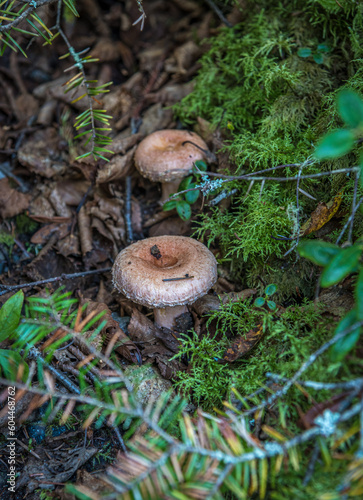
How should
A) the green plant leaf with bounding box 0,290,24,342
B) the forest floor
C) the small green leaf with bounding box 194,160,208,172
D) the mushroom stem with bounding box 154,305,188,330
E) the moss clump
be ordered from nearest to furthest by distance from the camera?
the green plant leaf with bounding box 0,290,24,342 < the forest floor < the moss clump < the mushroom stem with bounding box 154,305,188,330 < the small green leaf with bounding box 194,160,208,172

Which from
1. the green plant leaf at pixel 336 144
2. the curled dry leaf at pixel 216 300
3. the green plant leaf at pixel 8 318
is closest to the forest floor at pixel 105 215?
the curled dry leaf at pixel 216 300

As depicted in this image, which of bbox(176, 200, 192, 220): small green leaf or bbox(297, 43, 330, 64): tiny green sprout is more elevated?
bbox(297, 43, 330, 64): tiny green sprout

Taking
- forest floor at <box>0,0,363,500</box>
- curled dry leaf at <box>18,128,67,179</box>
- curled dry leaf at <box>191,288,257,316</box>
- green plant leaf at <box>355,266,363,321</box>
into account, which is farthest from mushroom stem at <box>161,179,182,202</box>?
green plant leaf at <box>355,266,363,321</box>

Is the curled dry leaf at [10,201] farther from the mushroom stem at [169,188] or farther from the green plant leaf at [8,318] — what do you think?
the green plant leaf at [8,318]

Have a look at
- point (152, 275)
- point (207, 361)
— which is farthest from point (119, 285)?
point (207, 361)

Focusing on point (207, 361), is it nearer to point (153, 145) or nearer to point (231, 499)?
point (231, 499)

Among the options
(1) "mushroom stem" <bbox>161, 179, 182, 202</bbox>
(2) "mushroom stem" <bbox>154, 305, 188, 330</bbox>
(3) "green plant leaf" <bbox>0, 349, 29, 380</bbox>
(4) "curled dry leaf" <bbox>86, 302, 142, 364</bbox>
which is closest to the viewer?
(3) "green plant leaf" <bbox>0, 349, 29, 380</bbox>

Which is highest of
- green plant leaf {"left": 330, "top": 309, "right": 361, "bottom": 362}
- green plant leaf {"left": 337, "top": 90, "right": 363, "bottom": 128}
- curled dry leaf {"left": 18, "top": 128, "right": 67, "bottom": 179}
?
green plant leaf {"left": 337, "top": 90, "right": 363, "bottom": 128}

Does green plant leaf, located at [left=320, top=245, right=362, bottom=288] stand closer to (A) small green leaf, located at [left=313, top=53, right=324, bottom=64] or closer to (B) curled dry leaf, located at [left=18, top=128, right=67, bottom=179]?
(A) small green leaf, located at [left=313, top=53, right=324, bottom=64]

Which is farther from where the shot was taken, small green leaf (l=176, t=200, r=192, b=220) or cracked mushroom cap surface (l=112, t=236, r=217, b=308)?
small green leaf (l=176, t=200, r=192, b=220)
